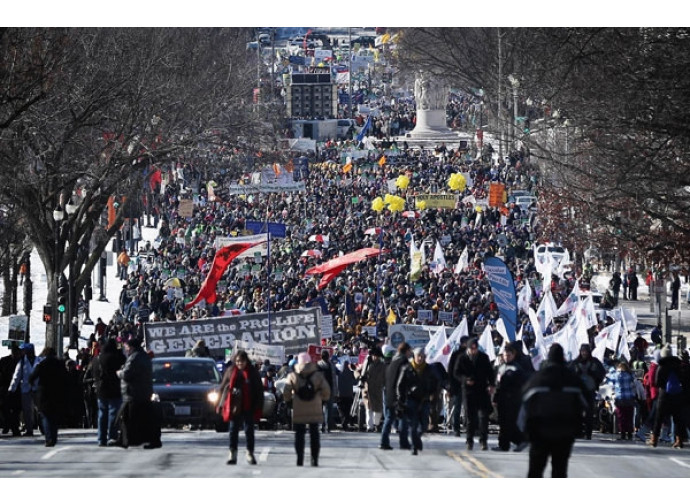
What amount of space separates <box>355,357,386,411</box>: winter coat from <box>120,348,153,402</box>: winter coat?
13.0 ft

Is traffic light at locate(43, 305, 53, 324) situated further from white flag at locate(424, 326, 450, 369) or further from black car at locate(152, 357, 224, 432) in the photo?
black car at locate(152, 357, 224, 432)

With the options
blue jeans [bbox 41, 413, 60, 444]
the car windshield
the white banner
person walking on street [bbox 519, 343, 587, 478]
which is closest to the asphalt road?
blue jeans [bbox 41, 413, 60, 444]

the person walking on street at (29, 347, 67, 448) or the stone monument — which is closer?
the person walking on street at (29, 347, 67, 448)

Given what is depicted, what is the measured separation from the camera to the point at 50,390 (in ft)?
72.1

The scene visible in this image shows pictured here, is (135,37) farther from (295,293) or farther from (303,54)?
(303,54)

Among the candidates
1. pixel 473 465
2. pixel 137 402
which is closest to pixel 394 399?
pixel 473 465

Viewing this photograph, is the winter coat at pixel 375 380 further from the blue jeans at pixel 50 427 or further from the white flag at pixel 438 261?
the white flag at pixel 438 261

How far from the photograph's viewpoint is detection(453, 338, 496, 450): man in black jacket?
864 inches

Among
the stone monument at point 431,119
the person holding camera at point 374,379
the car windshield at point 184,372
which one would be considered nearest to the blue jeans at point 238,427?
the person holding camera at point 374,379

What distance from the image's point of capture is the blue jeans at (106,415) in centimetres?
2206

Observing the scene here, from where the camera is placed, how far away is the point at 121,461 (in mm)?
20328

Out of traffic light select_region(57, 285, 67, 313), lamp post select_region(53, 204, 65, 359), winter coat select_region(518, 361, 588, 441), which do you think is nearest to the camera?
winter coat select_region(518, 361, 588, 441)

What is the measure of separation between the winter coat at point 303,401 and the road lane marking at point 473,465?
178 cm
